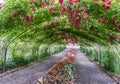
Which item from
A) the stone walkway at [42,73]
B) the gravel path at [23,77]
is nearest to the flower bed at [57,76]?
the stone walkway at [42,73]

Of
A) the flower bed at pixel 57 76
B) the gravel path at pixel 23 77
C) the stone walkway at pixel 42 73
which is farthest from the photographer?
the stone walkway at pixel 42 73

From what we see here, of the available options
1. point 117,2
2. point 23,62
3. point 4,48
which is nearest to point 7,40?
point 4,48

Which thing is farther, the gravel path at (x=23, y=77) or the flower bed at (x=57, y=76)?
the gravel path at (x=23, y=77)

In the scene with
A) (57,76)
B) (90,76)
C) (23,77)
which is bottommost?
(90,76)

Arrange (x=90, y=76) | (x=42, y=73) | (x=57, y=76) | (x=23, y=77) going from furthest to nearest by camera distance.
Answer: (x=42, y=73)
(x=90, y=76)
(x=23, y=77)
(x=57, y=76)

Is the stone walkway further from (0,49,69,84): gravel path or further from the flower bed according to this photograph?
the flower bed

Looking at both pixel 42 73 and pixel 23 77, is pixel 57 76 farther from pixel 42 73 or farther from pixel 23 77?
pixel 42 73

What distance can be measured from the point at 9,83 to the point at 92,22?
448 centimetres

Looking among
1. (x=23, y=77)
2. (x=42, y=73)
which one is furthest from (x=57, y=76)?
(x=42, y=73)

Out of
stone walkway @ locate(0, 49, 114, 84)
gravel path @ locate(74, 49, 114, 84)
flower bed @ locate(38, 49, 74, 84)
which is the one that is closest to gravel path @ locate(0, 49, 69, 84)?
stone walkway @ locate(0, 49, 114, 84)

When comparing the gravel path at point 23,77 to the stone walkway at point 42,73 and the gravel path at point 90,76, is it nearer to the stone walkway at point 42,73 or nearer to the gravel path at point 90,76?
the stone walkway at point 42,73

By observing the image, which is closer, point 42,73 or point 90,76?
point 90,76

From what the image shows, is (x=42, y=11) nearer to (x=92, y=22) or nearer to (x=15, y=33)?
(x=92, y=22)

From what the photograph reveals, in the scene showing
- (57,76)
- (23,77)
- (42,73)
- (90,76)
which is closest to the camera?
(57,76)
